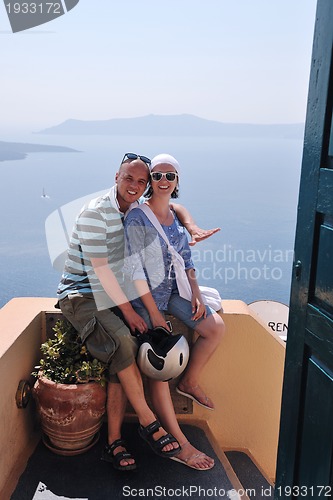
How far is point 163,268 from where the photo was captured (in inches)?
115

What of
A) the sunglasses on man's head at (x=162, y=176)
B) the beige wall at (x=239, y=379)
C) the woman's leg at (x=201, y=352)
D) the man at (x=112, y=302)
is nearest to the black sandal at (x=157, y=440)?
the man at (x=112, y=302)

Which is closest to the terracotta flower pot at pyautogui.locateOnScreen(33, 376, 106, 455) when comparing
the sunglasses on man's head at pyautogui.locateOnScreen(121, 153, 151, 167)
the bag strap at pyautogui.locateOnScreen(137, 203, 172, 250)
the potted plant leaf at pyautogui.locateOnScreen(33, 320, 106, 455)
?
the potted plant leaf at pyautogui.locateOnScreen(33, 320, 106, 455)

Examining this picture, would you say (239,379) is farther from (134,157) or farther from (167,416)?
(134,157)

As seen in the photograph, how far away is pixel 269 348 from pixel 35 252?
3792 centimetres

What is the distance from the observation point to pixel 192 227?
3111 millimetres

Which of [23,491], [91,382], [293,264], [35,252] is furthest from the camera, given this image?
[35,252]

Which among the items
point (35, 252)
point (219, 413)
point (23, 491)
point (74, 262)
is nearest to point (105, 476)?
point (23, 491)

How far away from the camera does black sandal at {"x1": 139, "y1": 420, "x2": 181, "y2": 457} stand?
2770 millimetres

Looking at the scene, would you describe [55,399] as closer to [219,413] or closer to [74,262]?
[74,262]

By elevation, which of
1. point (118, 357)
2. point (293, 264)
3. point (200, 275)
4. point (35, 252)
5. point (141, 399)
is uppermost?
point (293, 264)

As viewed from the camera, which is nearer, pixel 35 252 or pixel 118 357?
pixel 118 357

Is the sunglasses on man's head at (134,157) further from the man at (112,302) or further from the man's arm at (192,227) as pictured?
the man's arm at (192,227)

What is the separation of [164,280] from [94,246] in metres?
0.46

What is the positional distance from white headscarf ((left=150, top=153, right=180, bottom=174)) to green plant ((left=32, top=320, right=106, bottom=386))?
1.03 meters
